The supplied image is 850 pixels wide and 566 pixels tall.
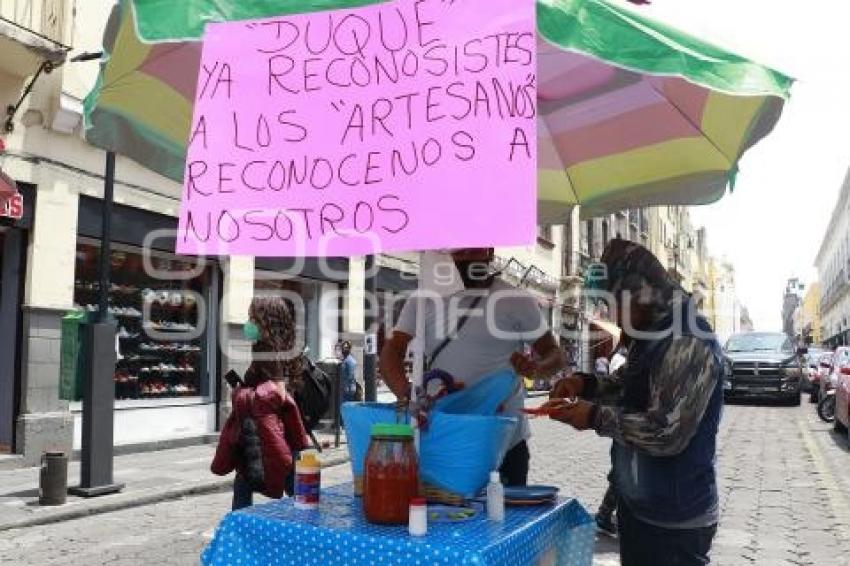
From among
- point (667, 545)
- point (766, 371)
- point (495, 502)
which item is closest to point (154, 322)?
point (495, 502)

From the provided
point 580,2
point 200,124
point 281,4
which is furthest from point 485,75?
point 200,124

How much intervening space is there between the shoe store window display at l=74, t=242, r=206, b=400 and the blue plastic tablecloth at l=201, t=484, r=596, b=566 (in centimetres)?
970

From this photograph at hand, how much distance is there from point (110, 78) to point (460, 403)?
1856 millimetres

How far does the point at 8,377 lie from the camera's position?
10.3 meters

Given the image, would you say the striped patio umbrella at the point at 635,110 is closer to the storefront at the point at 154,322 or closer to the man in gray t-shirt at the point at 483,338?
the man in gray t-shirt at the point at 483,338

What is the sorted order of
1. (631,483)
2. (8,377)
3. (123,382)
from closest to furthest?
1. (631,483)
2. (8,377)
3. (123,382)

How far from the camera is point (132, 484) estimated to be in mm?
9070

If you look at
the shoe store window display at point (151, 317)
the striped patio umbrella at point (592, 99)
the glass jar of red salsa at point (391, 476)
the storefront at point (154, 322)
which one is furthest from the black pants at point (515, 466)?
the shoe store window display at point (151, 317)

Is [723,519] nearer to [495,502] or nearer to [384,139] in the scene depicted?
[495,502]

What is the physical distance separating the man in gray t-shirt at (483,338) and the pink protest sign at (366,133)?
0.95m

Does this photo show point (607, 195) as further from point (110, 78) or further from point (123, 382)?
point (123, 382)

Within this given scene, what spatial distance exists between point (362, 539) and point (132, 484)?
7.54 metres

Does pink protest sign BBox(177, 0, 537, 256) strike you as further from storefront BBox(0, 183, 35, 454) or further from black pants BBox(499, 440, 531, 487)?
storefront BBox(0, 183, 35, 454)

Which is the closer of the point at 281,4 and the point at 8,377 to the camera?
the point at 281,4
